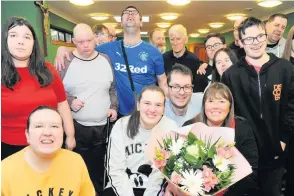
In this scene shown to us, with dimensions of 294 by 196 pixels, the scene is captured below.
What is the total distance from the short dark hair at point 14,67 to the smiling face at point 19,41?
23 mm

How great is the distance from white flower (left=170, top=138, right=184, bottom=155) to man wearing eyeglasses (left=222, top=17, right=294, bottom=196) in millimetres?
798

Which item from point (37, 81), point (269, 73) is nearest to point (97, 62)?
point (37, 81)

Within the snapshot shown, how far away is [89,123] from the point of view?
2.95 metres

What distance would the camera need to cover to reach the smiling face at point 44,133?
1680 mm

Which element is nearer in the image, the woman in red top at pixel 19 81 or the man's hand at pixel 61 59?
the woman in red top at pixel 19 81

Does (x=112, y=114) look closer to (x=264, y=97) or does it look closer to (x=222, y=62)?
(x=222, y=62)

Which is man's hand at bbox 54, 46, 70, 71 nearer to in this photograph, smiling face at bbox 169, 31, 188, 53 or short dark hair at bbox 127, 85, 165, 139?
short dark hair at bbox 127, 85, 165, 139

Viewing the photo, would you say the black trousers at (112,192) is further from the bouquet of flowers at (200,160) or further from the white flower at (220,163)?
the white flower at (220,163)

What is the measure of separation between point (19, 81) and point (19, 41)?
0.25 m

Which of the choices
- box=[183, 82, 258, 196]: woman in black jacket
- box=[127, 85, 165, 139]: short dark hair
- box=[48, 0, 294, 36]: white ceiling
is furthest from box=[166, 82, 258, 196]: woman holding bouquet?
box=[48, 0, 294, 36]: white ceiling

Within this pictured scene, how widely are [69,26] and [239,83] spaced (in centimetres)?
860

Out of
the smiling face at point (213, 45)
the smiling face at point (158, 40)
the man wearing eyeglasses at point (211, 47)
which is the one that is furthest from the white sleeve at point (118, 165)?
the smiling face at point (158, 40)

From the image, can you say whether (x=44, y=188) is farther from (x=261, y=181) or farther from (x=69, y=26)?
(x=69, y=26)

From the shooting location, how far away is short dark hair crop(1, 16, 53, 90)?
2.13 m
